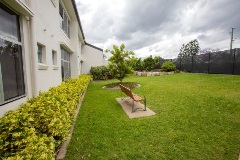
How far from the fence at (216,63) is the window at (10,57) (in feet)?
56.4

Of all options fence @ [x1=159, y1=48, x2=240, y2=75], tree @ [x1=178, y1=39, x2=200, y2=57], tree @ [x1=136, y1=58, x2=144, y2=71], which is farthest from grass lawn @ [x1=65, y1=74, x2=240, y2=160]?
tree @ [x1=178, y1=39, x2=200, y2=57]

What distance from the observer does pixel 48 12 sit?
608 centimetres

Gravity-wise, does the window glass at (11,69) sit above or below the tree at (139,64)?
below

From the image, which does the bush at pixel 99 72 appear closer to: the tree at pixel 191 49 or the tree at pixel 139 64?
the tree at pixel 139 64

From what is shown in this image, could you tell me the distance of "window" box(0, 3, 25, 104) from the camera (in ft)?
10.2

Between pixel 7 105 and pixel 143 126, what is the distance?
360 cm

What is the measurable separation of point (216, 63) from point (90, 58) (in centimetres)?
1634

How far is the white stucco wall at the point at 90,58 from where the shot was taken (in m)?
21.3

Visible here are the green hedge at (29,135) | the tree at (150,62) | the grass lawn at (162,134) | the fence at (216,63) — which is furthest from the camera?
the tree at (150,62)

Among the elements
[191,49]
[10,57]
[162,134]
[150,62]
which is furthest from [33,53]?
[191,49]

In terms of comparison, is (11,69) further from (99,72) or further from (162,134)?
(99,72)

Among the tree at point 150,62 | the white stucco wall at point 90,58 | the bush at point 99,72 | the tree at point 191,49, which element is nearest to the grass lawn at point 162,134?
the bush at point 99,72

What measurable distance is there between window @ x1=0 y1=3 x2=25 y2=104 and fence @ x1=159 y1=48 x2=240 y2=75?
17183mm

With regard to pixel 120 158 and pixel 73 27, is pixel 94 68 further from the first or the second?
pixel 120 158
